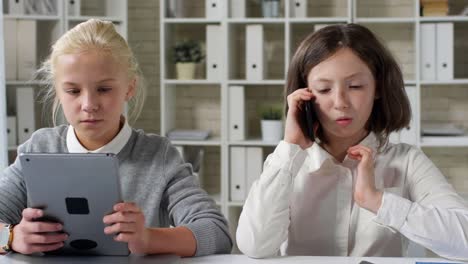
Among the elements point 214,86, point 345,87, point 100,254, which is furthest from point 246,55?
point 100,254

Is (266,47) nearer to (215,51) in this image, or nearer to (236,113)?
(215,51)

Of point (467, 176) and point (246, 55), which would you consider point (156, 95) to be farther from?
point (467, 176)

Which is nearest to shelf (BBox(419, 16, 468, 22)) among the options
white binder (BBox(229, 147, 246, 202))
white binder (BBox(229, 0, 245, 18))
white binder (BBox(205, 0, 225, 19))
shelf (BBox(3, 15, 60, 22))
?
white binder (BBox(229, 0, 245, 18))

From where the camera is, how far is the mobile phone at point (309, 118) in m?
1.69

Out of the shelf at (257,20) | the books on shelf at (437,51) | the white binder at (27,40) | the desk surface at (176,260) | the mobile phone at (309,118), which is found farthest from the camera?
the shelf at (257,20)

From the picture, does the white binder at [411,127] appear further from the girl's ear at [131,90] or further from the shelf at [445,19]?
the girl's ear at [131,90]

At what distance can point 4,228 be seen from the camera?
5.06 feet

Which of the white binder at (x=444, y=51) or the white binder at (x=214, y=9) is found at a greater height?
the white binder at (x=214, y=9)

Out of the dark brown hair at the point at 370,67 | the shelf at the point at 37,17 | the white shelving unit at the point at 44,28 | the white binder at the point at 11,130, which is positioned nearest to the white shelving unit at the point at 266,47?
the white shelving unit at the point at 44,28

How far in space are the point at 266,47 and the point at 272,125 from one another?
22.8 inches

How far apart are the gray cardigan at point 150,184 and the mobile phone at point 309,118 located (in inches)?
11.4

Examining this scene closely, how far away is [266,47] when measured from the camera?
4.49 metres

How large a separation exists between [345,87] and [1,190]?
2.82 ft

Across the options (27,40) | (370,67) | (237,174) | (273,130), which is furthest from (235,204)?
(370,67)
